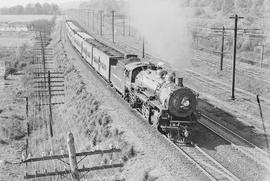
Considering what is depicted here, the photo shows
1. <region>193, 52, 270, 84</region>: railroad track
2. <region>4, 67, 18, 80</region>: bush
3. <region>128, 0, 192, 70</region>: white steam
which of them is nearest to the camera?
<region>193, 52, 270, 84</region>: railroad track

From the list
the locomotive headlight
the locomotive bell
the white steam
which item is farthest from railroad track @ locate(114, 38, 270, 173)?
the white steam

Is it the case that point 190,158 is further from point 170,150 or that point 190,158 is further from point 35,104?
point 35,104

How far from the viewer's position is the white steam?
38312 millimetres

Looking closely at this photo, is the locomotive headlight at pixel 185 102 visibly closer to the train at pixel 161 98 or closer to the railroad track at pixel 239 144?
the train at pixel 161 98

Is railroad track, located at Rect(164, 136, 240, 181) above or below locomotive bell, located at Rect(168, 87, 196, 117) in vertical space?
below

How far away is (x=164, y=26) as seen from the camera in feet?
127

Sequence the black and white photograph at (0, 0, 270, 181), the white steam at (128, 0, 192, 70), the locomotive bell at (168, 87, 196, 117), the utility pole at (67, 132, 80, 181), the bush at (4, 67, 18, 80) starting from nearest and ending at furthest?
the utility pole at (67, 132, 80, 181), the black and white photograph at (0, 0, 270, 181), the locomotive bell at (168, 87, 196, 117), the white steam at (128, 0, 192, 70), the bush at (4, 67, 18, 80)

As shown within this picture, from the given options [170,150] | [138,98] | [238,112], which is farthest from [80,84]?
[170,150]

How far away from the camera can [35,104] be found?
108ft

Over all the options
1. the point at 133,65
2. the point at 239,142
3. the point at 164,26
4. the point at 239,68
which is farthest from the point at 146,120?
the point at 239,68

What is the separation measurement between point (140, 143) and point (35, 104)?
18.9 meters

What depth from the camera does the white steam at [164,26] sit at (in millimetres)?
38312

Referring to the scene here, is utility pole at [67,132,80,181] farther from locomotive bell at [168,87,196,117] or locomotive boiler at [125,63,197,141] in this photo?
locomotive bell at [168,87,196,117]

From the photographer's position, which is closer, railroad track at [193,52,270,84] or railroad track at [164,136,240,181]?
railroad track at [164,136,240,181]
